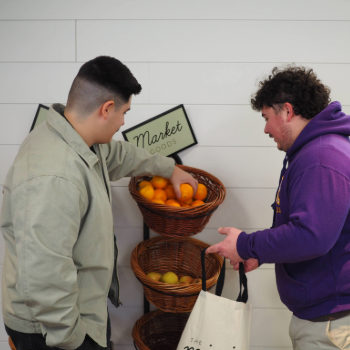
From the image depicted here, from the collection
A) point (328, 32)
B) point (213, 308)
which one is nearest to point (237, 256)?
point (213, 308)

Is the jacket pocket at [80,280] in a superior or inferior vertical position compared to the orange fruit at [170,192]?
inferior

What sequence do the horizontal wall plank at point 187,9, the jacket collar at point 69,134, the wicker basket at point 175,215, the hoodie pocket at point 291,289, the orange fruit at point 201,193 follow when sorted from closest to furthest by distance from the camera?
1. the jacket collar at point 69,134
2. the hoodie pocket at point 291,289
3. the wicker basket at point 175,215
4. the orange fruit at point 201,193
5. the horizontal wall plank at point 187,9

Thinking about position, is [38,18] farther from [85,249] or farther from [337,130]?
[337,130]

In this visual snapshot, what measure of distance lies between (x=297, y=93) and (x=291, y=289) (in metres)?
0.70

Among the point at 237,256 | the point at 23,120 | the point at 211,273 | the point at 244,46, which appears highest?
the point at 244,46

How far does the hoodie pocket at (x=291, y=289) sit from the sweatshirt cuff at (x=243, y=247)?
0.20m

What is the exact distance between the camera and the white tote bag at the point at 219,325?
4.11 feet

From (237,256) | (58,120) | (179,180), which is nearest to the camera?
(58,120)

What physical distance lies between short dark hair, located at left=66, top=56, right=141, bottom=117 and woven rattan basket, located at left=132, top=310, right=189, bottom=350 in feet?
4.02

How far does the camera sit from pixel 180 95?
1.79 metres

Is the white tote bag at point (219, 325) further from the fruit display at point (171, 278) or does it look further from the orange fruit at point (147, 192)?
the orange fruit at point (147, 192)

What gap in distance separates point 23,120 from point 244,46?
119cm

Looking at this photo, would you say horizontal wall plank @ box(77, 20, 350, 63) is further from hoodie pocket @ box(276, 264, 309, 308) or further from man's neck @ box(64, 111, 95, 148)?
hoodie pocket @ box(276, 264, 309, 308)

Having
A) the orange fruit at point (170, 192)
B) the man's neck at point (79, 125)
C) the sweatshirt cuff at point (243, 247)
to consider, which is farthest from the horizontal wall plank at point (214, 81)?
the sweatshirt cuff at point (243, 247)
